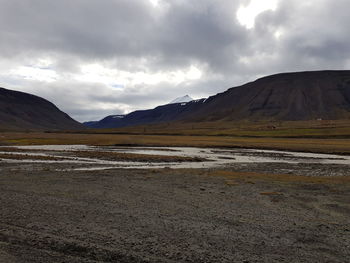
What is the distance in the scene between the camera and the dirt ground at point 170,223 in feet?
33.6

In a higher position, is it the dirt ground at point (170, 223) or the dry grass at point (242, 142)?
the dry grass at point (242, 142)

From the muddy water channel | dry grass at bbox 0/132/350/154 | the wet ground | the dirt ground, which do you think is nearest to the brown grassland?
dry grass at bbox 0/132/350/154

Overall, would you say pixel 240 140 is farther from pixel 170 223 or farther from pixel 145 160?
pixel 170 223

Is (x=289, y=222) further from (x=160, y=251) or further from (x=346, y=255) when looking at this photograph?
(x=160, y=251)

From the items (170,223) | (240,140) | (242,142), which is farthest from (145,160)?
(240,140)

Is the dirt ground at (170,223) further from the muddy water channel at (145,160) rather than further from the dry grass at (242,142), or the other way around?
the dry grass at (242,142)

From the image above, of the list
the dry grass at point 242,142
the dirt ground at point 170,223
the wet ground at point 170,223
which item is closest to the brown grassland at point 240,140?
the dry grass at point 242,142

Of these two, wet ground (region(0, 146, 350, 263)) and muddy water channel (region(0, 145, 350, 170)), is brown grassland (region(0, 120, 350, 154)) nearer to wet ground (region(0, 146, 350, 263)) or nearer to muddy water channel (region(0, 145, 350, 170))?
muddy water channel (region(0, 145, 350, 170))

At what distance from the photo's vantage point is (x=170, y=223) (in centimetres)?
1350

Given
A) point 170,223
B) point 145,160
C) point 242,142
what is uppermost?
point 242,142

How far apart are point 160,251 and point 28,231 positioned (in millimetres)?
4795

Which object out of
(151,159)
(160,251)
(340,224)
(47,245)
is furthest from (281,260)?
(151,159)

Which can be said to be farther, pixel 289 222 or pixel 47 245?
pixel 289 222

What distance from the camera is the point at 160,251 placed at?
10391 mm
